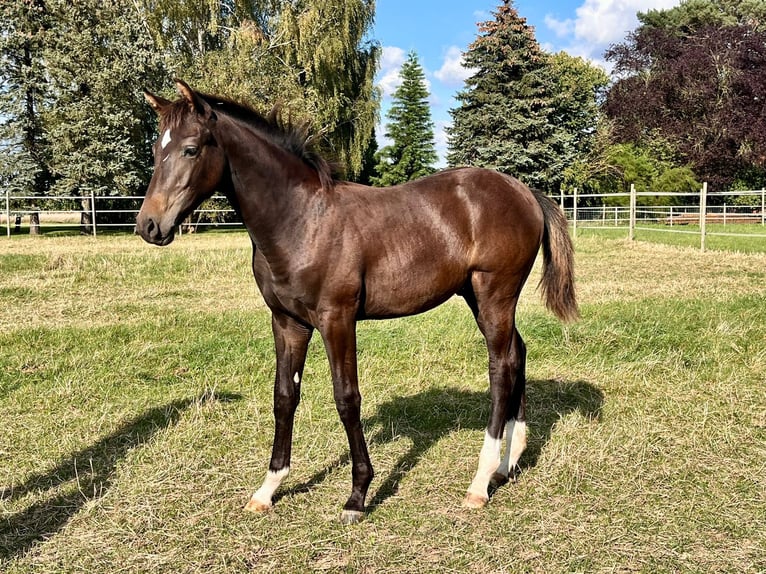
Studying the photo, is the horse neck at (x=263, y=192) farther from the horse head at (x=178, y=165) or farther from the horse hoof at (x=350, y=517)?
the horse hoof at (x=350, y=517)

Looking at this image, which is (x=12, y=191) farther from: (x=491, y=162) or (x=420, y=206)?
(x=420, y=206)

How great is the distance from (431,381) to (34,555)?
11.2 ft

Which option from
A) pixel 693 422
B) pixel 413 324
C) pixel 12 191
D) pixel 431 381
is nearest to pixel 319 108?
pixel 12 191

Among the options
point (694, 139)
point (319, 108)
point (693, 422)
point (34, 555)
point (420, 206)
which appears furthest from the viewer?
point (694, 139)

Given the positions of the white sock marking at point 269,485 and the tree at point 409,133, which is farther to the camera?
the tree at point 409,133

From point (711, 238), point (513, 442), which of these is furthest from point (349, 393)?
point (711, 238)

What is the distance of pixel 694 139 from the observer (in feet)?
106

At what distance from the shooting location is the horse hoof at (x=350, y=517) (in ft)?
10.4

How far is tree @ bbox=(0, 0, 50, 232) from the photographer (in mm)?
23828

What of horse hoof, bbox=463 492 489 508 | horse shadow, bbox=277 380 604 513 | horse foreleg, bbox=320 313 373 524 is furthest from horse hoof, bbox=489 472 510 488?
horse foreleg, bbox=320 313 373 524

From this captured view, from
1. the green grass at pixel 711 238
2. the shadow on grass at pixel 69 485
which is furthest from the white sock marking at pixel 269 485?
the green grass at pixel 711 238

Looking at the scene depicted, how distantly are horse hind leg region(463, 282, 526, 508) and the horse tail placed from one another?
20.7 inches

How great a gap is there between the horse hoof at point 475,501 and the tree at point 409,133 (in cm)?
4389

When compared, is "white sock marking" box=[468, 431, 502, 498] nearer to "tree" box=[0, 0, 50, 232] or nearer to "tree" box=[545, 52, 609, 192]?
"tree" box=[0, 0, 50, 232]
